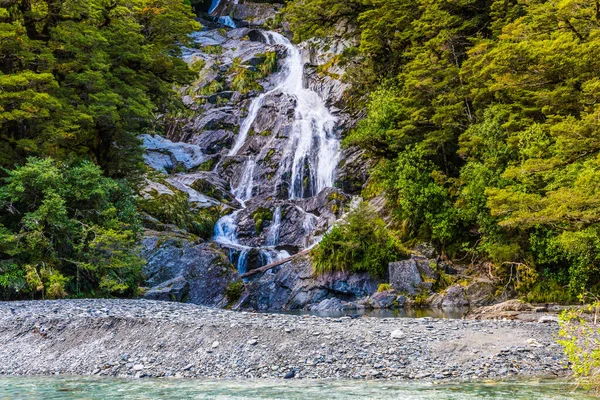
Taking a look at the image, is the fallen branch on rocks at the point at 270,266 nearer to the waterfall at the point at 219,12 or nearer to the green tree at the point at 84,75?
the green tree at the point at 84,75

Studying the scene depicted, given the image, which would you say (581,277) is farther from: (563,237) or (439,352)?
(439,352)

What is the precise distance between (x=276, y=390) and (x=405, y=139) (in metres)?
19.6

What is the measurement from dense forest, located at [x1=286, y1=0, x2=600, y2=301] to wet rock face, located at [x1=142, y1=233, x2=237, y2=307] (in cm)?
892

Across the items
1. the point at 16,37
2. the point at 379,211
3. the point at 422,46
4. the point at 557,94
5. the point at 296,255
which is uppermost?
the point at 422,46

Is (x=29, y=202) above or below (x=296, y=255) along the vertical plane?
above

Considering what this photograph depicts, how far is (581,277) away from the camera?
57.3 ft

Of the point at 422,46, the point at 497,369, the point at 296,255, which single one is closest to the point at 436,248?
the point at 296,255

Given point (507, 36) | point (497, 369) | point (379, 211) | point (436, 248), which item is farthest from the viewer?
point (379, 211)

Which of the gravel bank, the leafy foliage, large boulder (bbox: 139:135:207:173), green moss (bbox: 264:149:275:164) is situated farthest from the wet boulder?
large boulder (bbox: 139:135:207:173)

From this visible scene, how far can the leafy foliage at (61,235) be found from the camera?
15383 millimetres

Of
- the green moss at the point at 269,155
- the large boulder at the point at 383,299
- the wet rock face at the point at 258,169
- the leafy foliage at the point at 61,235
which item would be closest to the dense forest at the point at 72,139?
the leafy foliage at the point at 61,235

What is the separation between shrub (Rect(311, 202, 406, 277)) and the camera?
75.3 feet

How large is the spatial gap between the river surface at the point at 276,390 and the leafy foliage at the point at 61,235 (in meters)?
8.24

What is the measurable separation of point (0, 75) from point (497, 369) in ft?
53.4
